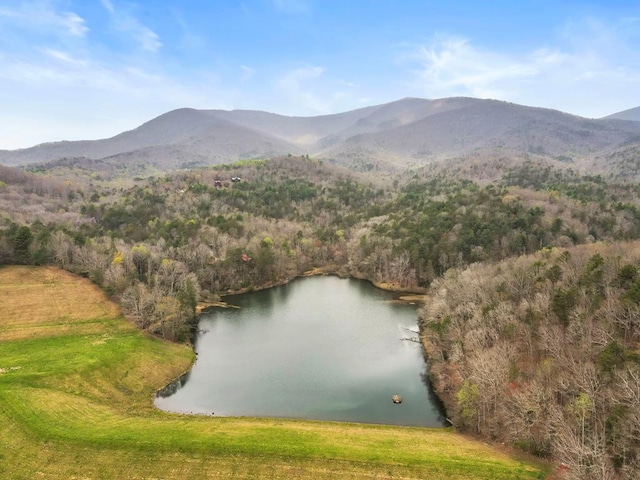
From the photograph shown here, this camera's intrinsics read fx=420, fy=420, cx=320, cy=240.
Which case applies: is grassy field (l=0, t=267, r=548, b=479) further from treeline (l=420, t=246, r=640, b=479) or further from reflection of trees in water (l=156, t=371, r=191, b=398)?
treeline (l=420, t=246, r=640, b=479)

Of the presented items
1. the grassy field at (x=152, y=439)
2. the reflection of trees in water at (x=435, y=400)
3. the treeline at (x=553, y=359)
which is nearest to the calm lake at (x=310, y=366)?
the reflection of trees in water at (x=435, y=400)

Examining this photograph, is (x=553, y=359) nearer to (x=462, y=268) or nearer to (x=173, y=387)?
(x=173, y=387)

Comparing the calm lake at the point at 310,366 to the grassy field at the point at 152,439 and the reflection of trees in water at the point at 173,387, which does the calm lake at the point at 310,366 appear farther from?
the grassy field at the point at 152,439

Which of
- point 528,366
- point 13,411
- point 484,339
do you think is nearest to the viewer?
point 13,411

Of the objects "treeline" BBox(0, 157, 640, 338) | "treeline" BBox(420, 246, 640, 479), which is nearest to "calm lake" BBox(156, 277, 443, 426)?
"treeline" BBox(420, 246, 640, 479)

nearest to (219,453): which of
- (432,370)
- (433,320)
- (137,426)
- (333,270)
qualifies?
(137,426)

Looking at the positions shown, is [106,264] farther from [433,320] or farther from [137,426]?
[433,320]
